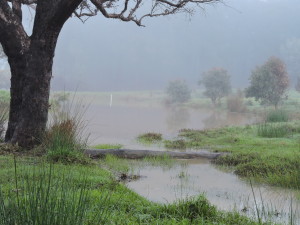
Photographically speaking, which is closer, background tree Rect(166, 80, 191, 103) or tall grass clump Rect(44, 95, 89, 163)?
tall grass clump Rect(44, 95, 89, 163)

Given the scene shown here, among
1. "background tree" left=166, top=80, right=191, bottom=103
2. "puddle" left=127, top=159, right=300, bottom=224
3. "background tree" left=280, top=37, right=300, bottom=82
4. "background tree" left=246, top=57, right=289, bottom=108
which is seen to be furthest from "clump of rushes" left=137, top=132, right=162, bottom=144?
"background tree" left=280, top=37, right=300, bottom=82

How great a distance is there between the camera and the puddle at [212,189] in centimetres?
578

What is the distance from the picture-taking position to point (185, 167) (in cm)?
919

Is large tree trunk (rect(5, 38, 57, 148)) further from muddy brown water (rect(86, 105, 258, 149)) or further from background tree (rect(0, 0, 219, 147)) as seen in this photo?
muddy brown water (rect(86, 105, 258, 149))

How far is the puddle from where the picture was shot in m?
5.78

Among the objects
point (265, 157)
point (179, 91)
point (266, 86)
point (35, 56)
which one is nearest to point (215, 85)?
point (179, 91)

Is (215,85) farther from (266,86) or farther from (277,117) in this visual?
(277,117)

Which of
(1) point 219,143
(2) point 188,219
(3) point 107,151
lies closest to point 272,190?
(2) point 188,219

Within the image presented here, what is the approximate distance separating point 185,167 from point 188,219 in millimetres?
4861

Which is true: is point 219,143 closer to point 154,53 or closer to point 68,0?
point 68,0

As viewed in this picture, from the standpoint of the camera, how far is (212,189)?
7043mm

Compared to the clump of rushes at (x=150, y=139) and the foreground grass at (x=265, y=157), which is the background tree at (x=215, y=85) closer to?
the foreground grass at (x=265, y=157)

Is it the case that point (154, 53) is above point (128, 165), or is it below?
above

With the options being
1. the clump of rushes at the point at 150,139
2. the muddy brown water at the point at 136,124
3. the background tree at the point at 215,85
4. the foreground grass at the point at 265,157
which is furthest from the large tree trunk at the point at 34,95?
the background tree at the point at 215,85
